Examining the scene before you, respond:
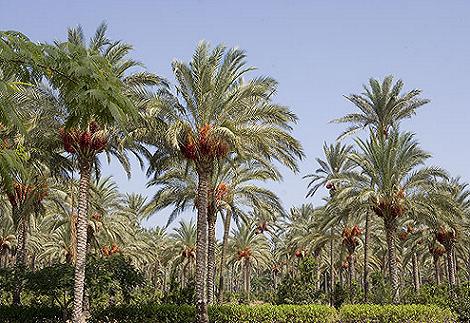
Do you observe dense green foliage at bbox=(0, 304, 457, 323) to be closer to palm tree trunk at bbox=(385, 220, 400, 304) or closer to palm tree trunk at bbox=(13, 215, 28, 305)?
palm tree trunk at bbox=(13, 215, 28, 305)

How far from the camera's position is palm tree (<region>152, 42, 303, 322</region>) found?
18.6 m

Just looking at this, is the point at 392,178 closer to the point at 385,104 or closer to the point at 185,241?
the point at 385,104

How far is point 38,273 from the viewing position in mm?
20297

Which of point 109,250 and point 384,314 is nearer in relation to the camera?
point 384,314

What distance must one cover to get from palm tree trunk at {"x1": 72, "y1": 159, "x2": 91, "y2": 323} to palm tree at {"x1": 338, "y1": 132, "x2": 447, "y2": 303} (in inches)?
424

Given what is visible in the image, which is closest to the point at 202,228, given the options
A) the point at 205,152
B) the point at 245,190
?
the point at 205,152

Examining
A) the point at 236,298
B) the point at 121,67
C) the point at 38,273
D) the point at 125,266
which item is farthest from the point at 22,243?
the point at 236,298

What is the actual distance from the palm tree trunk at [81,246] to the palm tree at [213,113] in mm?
3285

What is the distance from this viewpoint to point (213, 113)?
18.9 m

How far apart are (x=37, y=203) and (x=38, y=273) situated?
4.06 metres

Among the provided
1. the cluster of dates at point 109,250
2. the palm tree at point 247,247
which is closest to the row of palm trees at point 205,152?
the cluster of dates at point 109,250

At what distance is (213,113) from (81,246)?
6154 millimetres

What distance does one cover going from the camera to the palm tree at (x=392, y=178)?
23.1 meters

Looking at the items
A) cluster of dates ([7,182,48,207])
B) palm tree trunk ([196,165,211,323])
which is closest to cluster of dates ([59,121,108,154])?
palm tree trunk ([196,165,211,323])
